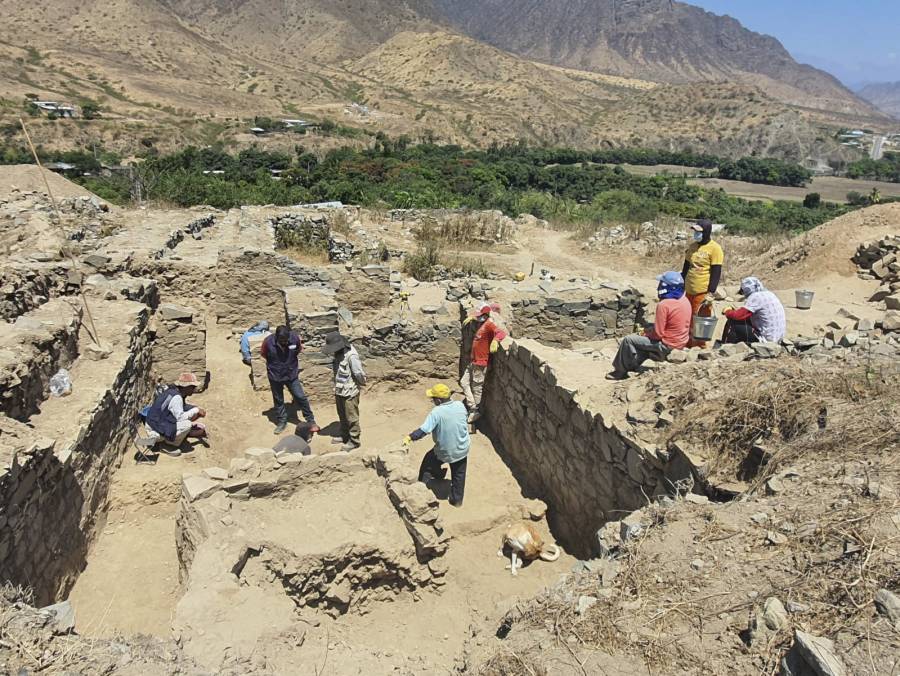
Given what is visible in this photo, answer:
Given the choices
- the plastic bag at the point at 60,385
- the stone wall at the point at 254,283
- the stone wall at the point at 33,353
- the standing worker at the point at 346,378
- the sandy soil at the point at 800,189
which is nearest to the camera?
the stone wall at the point at 33,353

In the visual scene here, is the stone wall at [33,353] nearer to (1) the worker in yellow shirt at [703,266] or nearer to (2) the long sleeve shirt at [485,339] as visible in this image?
(2) the long sleeve shirt at [485,339]

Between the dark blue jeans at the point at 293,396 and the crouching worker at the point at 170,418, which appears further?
the dark blue jeans at the point at 293,396

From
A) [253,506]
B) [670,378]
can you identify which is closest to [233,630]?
[253,506]

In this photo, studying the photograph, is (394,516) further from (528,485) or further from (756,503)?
(756,503)

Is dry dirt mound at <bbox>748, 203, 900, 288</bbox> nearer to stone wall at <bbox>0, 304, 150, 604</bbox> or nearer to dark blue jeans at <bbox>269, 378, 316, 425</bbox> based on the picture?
dark blue jeans at <bbox>269, 378, 316, 425</bbox>

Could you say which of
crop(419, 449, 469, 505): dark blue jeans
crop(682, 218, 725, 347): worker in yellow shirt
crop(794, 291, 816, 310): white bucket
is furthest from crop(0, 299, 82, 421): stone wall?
crop(794, 291, 816, 310): white bucket

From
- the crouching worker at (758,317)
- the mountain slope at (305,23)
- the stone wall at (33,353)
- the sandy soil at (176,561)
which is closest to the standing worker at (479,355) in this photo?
the sandy soil at (176,561)

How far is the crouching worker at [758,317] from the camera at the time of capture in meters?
6.59

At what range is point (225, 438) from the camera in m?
7.52

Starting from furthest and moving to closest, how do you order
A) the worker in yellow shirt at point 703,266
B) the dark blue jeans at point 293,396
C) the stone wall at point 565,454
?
the dark blue jeans at point 293,396, the worker in yellow shirt at point 703,266, the stone wall at point 565,454

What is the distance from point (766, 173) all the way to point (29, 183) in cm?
6012

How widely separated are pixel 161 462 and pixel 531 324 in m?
5.76

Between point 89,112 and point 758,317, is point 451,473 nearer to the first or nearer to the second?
point 758,317

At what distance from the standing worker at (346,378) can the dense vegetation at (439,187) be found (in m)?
15.7
